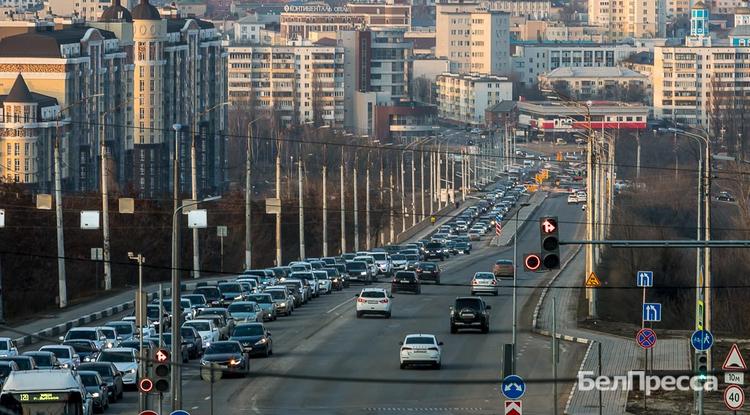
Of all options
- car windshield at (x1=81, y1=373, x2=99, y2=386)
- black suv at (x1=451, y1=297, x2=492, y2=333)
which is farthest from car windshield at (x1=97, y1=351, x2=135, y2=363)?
black suv at (x1=451, y1=297, x2=492, y2=333)

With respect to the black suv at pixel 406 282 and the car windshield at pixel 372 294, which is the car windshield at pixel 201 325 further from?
Answer: the black suv at pixel 406 282

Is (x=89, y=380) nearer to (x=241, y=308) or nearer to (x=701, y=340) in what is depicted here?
(x=701, y=340)

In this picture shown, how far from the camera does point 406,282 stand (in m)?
74.2

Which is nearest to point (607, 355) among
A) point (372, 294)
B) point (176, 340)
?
point (372, 294)

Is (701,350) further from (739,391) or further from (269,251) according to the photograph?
(269,251)

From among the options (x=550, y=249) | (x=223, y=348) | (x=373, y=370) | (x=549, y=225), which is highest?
(x=549, y=225)

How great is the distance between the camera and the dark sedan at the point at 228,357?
154 feet

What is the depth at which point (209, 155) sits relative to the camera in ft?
571

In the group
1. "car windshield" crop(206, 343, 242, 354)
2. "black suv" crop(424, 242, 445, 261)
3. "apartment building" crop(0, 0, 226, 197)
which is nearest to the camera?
"car windshield" crop(206, 343, 242, 354)

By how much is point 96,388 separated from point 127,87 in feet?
411

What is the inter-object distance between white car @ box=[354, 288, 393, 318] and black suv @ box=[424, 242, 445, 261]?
35.6m

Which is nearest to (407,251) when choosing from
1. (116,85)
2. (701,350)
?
(701,350)

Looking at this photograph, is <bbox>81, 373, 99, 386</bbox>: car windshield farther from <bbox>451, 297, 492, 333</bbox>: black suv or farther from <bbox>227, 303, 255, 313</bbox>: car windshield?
<bbox>451, 297, 492, 333</bbox>: black suv

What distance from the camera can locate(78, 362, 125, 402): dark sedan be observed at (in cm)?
4359
